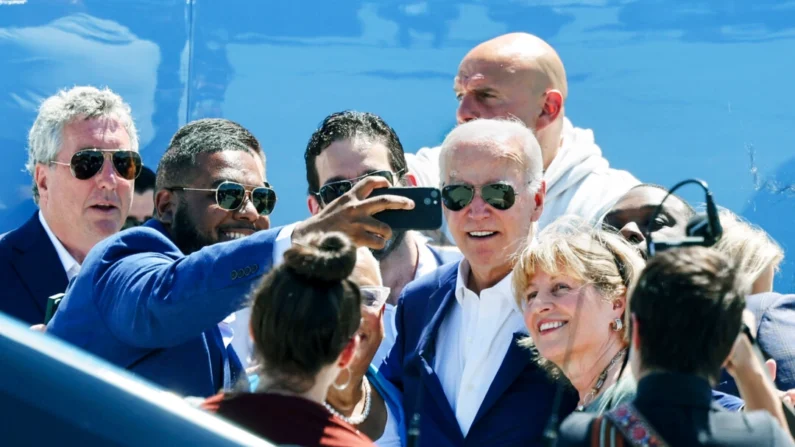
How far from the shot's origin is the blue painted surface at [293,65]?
158 inches

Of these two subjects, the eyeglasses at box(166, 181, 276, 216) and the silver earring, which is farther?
the eyeglasses at box(166, 181, 276, 216)

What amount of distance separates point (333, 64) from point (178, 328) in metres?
1.87

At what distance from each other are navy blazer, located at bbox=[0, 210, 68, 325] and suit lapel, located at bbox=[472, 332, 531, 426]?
143 centimetres

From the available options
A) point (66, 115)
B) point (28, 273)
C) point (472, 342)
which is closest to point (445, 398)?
point (472, 342)

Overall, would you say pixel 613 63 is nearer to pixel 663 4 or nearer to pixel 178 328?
pixel 663 4

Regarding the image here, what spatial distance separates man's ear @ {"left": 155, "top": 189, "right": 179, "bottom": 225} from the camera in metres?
3.04

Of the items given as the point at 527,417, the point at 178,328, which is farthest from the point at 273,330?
the point at 527,417

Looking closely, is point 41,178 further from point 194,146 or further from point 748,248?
point 748,248

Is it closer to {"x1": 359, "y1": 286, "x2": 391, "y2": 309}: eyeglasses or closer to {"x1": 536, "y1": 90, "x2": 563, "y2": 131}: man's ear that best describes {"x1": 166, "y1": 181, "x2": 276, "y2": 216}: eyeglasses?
{"x1": 359, "y1": 286, "x2": 391, "y2": 309}: eyeglasses

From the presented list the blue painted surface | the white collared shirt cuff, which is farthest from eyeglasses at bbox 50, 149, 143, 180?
the white collared shirt cuff

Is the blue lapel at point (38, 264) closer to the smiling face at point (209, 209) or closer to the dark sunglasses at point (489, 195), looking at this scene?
the smiling face at point (209, 209)

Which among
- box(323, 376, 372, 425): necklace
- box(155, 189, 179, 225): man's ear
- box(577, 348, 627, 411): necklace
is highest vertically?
box(155, 189, 179, 225): man's ear

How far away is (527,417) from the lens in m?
2.68

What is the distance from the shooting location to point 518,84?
3.96 metres
